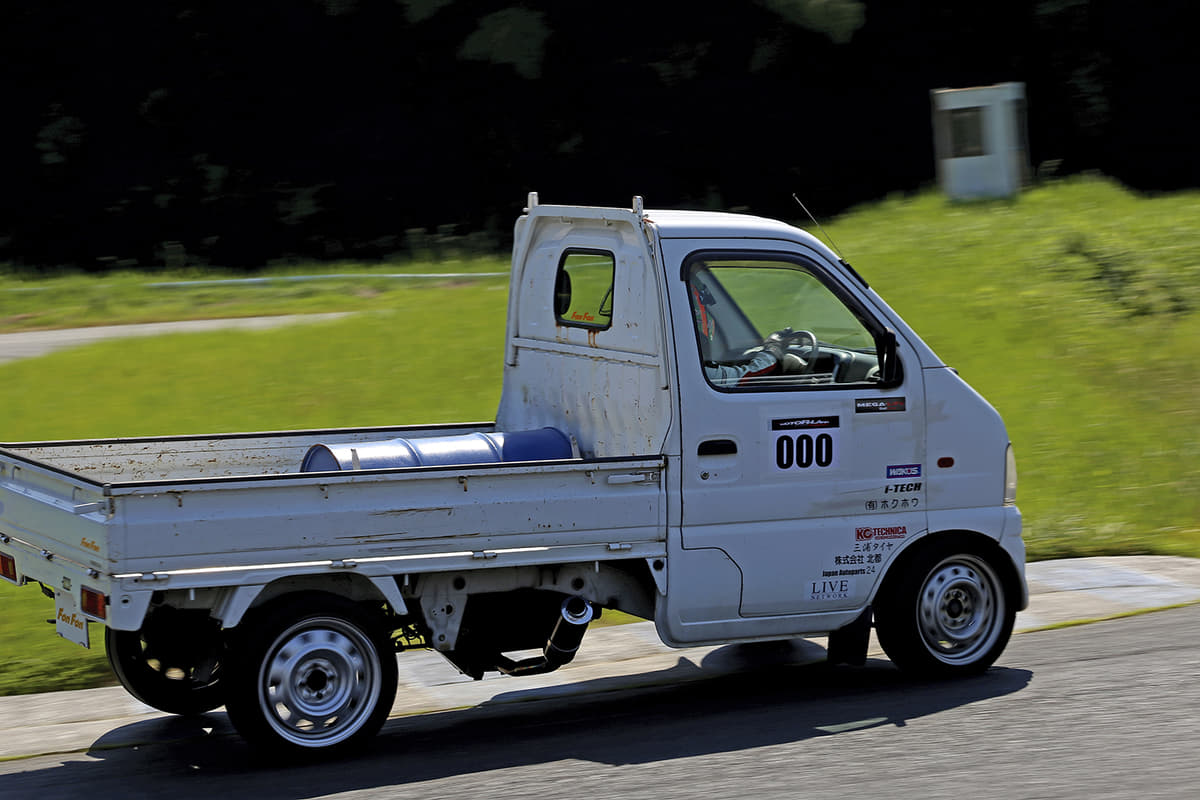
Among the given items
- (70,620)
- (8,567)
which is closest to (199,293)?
(8,567)

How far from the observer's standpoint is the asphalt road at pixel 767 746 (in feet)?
19.8

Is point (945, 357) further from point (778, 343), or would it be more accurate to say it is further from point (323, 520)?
point (323, 520)

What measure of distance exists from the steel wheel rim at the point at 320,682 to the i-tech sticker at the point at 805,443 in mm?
1936

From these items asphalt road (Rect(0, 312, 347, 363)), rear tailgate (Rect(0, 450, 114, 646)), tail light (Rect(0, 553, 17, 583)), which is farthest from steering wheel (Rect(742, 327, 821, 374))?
asphalt road (Rect(0, 312, 347, 363))

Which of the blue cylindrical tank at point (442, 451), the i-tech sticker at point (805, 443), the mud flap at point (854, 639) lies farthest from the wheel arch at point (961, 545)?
the blue cylindrical tank at point (442, 451)

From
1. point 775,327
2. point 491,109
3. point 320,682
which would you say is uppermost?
point 491,109

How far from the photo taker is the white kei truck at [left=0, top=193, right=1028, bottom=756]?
20.3ft

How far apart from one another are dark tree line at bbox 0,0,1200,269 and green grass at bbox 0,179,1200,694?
6.84m

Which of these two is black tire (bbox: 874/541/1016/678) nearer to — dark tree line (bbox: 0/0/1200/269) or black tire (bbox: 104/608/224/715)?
black tire (bbox: 104/608/224/715)

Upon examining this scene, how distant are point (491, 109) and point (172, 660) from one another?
73.8 feet

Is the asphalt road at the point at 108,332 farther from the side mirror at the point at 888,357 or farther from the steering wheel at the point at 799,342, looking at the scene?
the side mirror at the point at 888,357

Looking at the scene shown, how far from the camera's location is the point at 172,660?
6.72m

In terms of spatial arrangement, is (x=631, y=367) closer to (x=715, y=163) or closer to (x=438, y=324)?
(x=438, y=324)

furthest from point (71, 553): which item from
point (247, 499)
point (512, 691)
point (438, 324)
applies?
point (438, 324)
